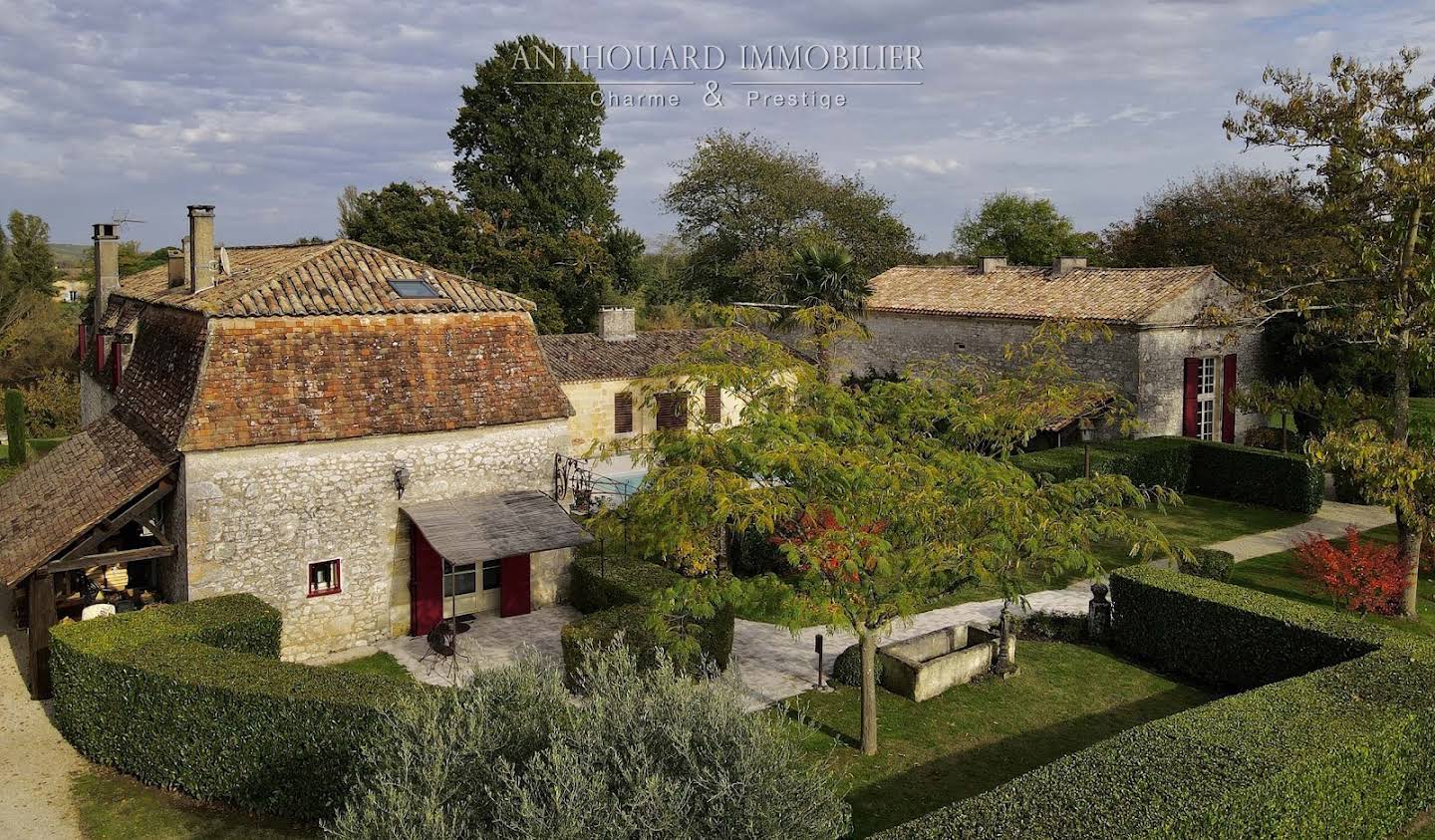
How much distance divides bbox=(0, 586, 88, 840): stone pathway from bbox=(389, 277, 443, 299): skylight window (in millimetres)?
8475

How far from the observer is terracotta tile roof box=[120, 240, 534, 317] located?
1658cm

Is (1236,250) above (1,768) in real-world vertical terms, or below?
above

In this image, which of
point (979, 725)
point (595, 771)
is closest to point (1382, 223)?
point (979, 725)

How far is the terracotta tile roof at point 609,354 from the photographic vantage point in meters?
28.9

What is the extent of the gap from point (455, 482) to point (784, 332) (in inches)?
930

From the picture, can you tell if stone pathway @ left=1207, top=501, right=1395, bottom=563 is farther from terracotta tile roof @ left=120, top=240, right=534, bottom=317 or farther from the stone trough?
terracotta tile roof @ left=120, top=240, right=534, bottom=317

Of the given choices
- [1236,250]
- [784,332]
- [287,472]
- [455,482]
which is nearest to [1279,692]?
[455,482]

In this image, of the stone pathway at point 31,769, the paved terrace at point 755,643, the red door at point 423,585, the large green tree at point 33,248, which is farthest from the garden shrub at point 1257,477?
the large green tree at point 33,248

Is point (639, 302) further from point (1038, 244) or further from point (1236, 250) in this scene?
point (1236, 250)

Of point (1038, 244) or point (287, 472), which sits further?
point (1038, 244)

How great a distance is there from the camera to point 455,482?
17.4 metres

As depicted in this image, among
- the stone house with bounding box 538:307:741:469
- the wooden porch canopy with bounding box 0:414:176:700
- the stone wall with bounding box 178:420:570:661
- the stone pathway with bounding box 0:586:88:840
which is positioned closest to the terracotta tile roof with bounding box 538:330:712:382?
the stone house with bounding box 538:307:741:469

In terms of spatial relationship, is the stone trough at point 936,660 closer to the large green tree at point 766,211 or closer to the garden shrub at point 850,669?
the garden shrub at point 850,669

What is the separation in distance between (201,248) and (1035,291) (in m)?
24.0
